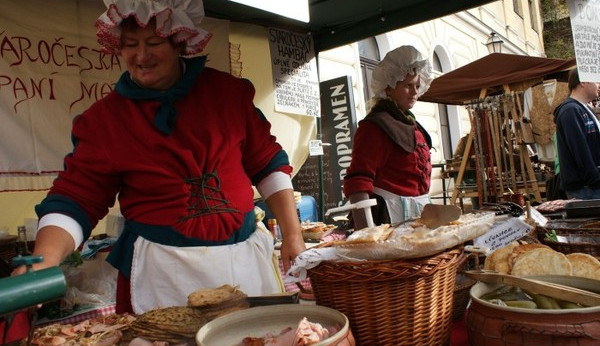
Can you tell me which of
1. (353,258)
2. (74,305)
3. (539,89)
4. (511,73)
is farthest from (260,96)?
(539,89)

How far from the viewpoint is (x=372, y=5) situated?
3.80 meters

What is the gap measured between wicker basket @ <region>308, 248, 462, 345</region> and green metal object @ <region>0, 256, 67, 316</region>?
576 mm

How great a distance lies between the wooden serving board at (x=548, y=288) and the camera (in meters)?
0.98

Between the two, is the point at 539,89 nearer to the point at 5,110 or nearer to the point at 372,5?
the point at 372,5

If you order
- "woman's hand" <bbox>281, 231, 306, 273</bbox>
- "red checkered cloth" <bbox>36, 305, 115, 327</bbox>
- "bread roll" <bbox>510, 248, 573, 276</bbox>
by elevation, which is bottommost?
"red checkered cloth" <bbox>36, 305, 115, 327</bbox>

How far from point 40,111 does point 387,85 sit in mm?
2203

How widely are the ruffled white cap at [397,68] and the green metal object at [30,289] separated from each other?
9.04 ft

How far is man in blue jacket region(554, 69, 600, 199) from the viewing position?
3879mm

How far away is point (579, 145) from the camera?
12.8 feet

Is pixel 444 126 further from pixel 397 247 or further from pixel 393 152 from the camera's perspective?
pixel 397 247

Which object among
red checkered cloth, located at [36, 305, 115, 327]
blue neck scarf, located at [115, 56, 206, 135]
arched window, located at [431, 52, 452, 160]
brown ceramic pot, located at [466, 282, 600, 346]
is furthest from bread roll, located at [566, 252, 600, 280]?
arched window, located at [431, 52, 452, 160]

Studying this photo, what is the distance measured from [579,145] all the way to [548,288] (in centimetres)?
339

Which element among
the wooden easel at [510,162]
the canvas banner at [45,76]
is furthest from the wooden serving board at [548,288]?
the wooden easel at [510,162]

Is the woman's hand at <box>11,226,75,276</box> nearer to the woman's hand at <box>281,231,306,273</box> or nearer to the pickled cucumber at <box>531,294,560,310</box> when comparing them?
the woman's hand at <box>281,231,306,273</box>
